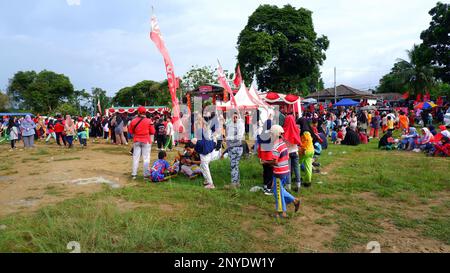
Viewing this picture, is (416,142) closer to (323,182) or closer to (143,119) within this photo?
(323,182)

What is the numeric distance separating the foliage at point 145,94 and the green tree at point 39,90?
16.3 metres

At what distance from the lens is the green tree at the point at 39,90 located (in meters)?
50.2

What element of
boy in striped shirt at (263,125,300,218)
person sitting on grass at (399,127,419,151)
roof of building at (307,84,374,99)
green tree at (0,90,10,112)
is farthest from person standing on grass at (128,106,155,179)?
green tree at (0,90,10,112)

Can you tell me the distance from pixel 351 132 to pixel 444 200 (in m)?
8.86

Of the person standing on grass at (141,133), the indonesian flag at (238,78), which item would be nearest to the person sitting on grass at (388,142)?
the indonesian flag at (238,78)

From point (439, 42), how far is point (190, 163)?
91.6 ft

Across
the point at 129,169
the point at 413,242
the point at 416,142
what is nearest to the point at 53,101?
the point at 129,169

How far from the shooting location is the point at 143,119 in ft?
26.1

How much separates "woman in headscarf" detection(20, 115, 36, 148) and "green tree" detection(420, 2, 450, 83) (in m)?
30.3

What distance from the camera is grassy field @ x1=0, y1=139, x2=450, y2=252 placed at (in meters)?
4.05

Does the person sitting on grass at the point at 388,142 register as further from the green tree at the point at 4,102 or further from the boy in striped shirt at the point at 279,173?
the green tree at the point at 4,102

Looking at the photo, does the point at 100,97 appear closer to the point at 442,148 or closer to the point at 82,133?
the point at 82,133

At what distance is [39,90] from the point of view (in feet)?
165
